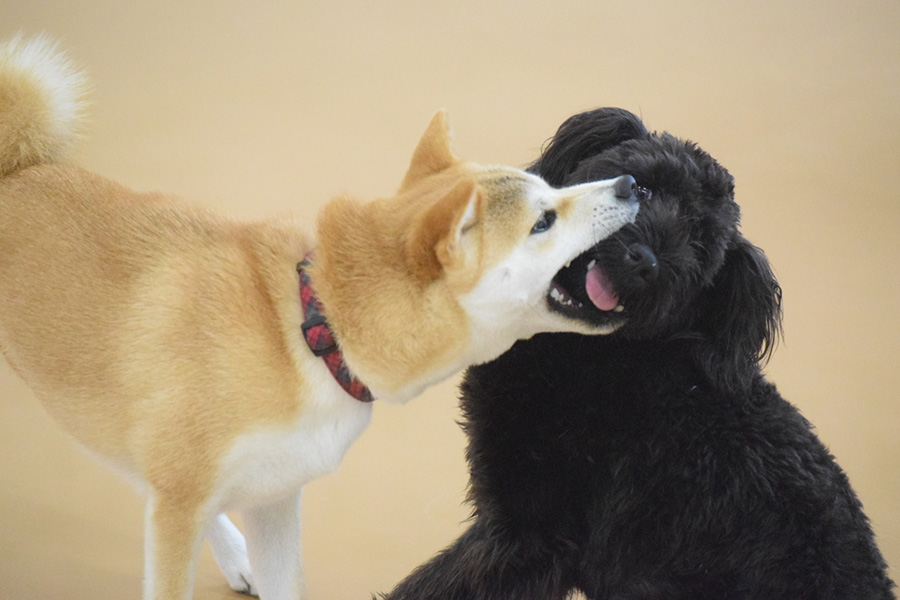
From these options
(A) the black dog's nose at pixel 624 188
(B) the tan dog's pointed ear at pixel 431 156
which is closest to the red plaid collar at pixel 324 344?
(B) the tan dog's pointed ear at pixel 431 156

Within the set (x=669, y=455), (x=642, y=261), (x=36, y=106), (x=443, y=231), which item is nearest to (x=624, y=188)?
(x=642, y=261)

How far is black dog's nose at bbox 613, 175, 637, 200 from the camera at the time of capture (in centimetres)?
178

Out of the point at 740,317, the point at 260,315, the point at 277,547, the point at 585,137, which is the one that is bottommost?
the point at 277,547

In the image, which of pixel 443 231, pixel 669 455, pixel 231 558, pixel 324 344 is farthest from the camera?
pixel 231 558

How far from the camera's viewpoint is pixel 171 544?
1762mm

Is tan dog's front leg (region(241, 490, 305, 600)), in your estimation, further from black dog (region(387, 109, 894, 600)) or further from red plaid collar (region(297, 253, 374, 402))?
red plaid collar (region(297, 253, 374, 402))

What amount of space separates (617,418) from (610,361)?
0.13 metres

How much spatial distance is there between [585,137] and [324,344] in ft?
2.86

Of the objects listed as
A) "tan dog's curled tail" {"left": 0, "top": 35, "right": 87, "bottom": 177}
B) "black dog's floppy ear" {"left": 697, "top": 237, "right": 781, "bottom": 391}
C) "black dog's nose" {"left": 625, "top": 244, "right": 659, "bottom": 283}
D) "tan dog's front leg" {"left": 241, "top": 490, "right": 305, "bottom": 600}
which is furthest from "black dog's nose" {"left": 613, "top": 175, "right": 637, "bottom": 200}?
"tan dog's curled tail" {"left": 0, "top": 35, "right": 87, "bottom": 177}

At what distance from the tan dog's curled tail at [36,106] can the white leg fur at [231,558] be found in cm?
101

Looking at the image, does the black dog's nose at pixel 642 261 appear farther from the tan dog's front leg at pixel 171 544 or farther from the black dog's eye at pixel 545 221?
the tan dog's front leg at pixel 171 544

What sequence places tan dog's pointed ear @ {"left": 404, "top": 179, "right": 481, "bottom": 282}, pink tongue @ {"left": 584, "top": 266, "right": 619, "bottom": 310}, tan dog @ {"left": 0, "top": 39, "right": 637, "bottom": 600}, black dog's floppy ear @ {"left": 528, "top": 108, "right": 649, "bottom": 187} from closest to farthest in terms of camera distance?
tan dog's pointed ear @ {"left": 404, "top": 179, "right": 481, "bottom": 282} < tan dog @ {"left": 0, "top": 39, "right": 637, "bottom": 600} < pink tongue @ {"left": 584, "top": 266, "right": 619, "bottom": 310} < black dog's floppy ear @ {"left": 528, "top": 108, "right": 649, "bottom": 187}

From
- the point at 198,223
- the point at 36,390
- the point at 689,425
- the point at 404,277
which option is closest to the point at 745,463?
the point at 689,425

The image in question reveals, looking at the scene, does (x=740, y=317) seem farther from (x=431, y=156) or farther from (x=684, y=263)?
(x=431, y=156)
